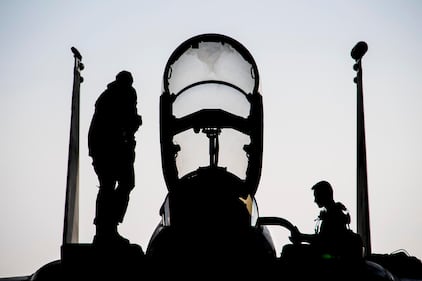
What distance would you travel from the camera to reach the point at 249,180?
250 inches

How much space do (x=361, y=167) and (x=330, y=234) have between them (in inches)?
218

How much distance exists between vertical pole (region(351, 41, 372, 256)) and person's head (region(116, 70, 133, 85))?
6120 millimetres

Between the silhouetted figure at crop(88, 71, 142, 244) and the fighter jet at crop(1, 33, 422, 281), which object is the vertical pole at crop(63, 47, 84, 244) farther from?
the silhouetted figure at crop(88, 71, 142, 244)

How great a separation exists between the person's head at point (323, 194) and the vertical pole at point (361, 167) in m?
4.19

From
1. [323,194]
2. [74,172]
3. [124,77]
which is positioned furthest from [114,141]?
[74,172]

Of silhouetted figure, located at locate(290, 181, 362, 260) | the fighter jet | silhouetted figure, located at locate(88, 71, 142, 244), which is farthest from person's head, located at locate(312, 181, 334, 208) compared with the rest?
silhouetted figure, located at locate(88, 71, 142, 244)

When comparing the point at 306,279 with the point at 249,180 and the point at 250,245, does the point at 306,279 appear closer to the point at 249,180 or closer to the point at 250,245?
the point at 250,245

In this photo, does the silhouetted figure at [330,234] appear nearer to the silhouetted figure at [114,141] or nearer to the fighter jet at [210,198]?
the fighter jet at [210,198]

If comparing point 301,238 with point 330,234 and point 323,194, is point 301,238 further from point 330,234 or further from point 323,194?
point 323,194

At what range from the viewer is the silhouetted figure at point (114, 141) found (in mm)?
6020

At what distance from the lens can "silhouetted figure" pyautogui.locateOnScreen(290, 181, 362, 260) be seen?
538 cm

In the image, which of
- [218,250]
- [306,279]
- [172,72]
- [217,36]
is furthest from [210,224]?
[217,36]

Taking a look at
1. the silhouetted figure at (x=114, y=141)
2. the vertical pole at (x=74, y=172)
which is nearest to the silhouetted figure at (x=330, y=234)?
the silhouetted figure at (x=114, y=141)

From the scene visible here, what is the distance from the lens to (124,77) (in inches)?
237
